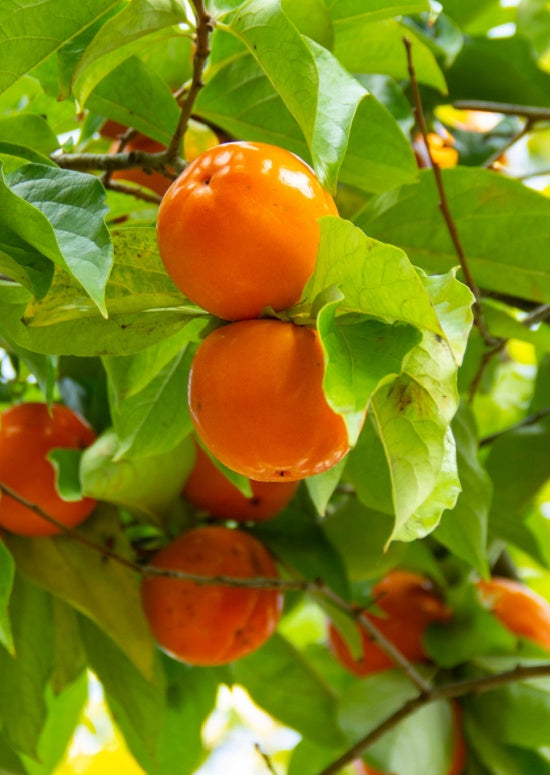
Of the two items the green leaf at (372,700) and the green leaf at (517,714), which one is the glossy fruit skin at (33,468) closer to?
the green leaf at (372,700)

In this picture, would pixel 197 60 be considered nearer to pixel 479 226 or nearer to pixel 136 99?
pixel 136 99

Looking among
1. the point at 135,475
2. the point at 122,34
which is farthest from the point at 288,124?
the point at 135,475

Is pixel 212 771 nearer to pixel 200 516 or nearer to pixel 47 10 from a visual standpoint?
pixel 200 516

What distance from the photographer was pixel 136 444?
75 centimetres

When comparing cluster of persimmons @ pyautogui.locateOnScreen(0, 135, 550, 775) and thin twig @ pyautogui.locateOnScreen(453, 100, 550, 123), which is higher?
cluster of persimmons @ pyautogui.locateOnScreen(0, 135, 550, 775)

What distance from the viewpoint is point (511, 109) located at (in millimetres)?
1017

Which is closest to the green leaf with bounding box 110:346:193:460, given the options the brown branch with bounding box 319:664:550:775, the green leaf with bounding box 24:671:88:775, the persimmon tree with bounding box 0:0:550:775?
the persimmon tree with bounding box 0:0:550:775

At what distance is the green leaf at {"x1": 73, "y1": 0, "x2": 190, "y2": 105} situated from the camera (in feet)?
1.68

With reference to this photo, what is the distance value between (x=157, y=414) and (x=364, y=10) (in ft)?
1.04

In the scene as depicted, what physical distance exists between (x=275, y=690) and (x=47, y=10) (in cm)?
79

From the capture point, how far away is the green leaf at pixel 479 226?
704 millimetres

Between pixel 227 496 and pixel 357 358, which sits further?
pixel 227 496

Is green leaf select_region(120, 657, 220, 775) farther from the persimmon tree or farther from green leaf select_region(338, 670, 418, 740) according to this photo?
green leaf select_region(338, 670, 418, 740)

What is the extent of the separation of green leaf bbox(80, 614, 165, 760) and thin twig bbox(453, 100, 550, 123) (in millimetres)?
649
